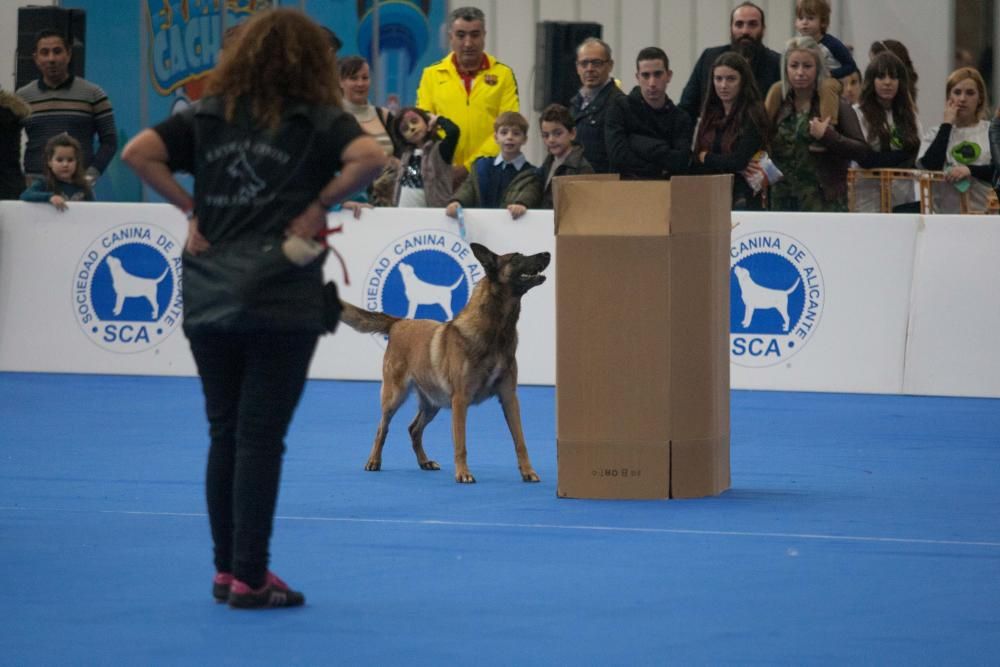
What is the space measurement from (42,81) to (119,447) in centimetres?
543

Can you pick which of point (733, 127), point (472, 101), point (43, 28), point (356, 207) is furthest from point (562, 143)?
point (43, 28)

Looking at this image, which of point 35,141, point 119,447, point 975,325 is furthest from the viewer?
point 35,141

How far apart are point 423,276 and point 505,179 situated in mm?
848

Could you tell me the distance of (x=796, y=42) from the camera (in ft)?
33.9

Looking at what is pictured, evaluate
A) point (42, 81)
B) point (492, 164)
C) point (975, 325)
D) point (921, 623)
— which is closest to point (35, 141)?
point (42, 81)

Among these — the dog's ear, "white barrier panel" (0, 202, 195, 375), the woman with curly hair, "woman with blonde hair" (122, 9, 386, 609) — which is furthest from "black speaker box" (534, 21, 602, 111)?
"woman with blonde hair" (122, 9, 386, 609)

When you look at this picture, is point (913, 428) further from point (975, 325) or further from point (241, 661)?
point (241, 661)

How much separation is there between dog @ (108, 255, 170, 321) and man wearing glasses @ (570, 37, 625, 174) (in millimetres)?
2909

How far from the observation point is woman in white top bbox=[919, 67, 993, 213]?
35.5 feet

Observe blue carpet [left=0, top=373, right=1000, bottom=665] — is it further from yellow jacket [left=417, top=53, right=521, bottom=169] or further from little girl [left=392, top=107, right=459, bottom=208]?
yellow jacket [left=417, top=53, right=521, bottom=169]

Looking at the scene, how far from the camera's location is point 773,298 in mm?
10336

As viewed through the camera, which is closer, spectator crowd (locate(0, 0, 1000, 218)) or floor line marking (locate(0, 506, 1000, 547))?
floor line marking (locate(0, 506, 1000, 547))

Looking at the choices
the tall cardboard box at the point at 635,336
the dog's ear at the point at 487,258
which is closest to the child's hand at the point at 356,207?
the dog's ear at the point at 487,258

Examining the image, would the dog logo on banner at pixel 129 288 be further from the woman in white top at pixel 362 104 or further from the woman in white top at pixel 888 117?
the woman in white top at pixel 888 117
